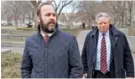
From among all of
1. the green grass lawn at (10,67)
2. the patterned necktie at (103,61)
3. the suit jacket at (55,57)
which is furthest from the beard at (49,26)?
the green grass lawn at (10,67)

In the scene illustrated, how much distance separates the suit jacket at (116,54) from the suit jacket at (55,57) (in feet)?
3.55

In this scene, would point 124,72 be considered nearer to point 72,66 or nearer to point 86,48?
point 86,48

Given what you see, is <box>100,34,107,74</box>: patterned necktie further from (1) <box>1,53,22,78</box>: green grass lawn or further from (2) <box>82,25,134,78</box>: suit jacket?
(1) <box>1,53,22,78</box>: green grass lawn

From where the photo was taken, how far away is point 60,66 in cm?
291

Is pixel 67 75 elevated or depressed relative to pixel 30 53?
depressed

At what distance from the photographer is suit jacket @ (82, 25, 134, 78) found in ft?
12.9

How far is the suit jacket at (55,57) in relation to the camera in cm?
289

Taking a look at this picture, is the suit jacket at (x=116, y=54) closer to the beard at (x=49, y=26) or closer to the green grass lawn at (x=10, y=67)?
the beard at (x=49, y=26)

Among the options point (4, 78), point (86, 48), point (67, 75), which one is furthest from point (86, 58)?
point (4, 78)

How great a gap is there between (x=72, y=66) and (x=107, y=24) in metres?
1.17

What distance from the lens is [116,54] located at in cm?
392

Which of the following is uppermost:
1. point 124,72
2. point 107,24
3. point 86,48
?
point 107,24

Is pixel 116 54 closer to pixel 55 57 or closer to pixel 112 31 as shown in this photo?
pixel 112 31

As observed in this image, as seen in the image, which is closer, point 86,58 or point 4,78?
point 86,58
